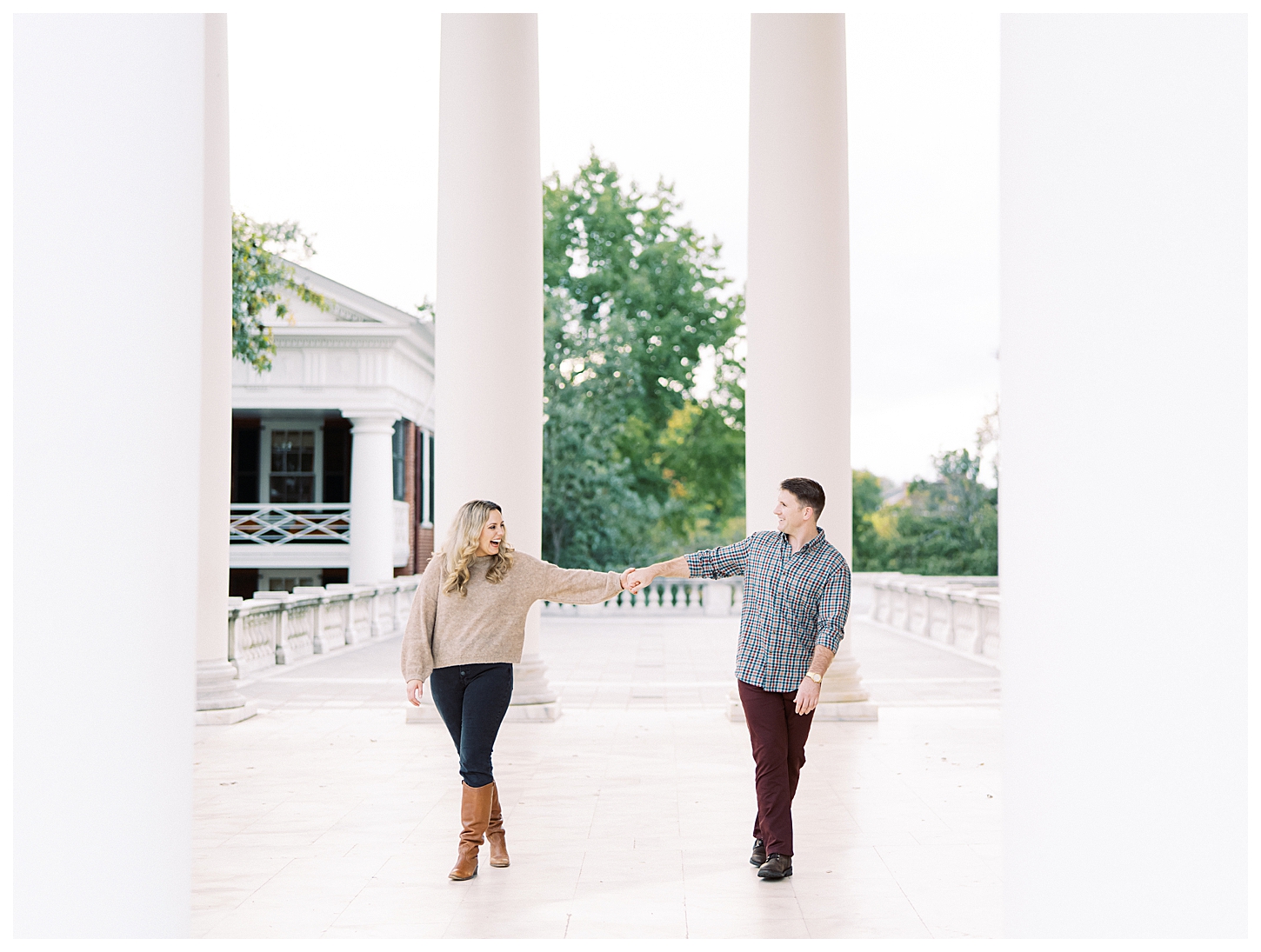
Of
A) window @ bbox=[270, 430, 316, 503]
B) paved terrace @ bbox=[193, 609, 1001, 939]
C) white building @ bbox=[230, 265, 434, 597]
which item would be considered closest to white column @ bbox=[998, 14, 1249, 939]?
paved terrace @ bbox=[193, 609, 1001, 939]

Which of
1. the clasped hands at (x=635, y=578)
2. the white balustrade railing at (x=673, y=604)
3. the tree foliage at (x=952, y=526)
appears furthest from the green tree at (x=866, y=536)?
the clasped hands at (x=635, y=578)

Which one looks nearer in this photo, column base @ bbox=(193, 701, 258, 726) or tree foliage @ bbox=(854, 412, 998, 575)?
column base @ bbox=(193, 701, 258, 726)

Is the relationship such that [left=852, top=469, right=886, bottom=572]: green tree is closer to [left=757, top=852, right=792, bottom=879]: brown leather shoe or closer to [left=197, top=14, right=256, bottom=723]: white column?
[left=197, top=14, right=256, bottom=723]: white column

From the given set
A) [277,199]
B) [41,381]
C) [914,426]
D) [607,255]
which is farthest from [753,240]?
[914,426]

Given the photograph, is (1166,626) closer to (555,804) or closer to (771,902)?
(771,902)

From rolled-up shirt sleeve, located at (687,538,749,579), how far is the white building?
3310 cm

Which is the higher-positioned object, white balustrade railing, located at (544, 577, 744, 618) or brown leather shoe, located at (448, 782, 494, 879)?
brown leather shoe, located at (448, 782, 494, 879)

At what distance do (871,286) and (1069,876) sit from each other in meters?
78.2

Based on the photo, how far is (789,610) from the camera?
10266 millimetres

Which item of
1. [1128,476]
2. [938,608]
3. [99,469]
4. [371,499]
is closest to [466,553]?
[99,469]

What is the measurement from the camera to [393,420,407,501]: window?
169ft

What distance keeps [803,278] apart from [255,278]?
13.7 meters

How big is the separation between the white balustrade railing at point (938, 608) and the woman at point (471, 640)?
23066mm

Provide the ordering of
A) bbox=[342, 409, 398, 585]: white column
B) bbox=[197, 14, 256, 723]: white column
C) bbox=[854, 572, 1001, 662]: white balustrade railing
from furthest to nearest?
bbox=[342, 409, 398, 585]: white column
bbox=[854, 572, 1001, 662]: white balustrade railing
bbox=[197, 14, 256, 723]: white column
